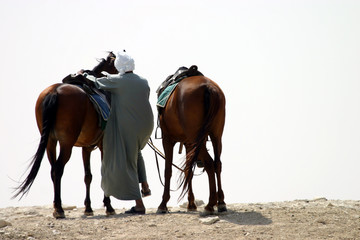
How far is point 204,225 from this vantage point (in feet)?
28.2

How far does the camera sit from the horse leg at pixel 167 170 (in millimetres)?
9875

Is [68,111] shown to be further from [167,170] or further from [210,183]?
[210,183]

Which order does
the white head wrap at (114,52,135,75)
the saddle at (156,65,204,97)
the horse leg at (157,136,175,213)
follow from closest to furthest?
1. the horse leg at (157,136,175,213)
2. the white head wrap at (114,52,135,75)
3. the saddle at (156,65,204,97)

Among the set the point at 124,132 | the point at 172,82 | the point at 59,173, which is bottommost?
the point at 59,173

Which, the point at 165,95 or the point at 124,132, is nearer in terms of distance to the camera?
the point at 124,132

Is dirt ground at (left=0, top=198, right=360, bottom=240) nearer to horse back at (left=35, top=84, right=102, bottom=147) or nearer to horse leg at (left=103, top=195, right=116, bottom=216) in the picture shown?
horse leg at (left=103, top=195, right=116, bottom=216)

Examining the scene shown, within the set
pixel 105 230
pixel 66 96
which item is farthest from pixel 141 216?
pixel 66 96

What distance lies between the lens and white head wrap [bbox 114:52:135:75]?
10.1m

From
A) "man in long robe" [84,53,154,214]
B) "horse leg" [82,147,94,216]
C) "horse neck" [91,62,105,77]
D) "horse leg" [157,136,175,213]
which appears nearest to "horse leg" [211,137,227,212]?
"horse leg" [157,136,175,213]

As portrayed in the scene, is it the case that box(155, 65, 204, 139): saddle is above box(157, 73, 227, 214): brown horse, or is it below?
above

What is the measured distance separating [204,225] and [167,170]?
1643 millimetres

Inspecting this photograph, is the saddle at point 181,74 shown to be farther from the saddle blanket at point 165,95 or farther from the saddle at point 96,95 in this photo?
the saddle at point 96,95

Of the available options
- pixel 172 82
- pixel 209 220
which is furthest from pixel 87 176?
pixel 209 220

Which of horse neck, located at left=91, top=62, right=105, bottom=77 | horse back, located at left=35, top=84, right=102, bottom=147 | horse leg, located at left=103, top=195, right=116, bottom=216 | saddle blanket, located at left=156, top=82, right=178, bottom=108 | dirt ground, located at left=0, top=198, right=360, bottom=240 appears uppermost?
A: horse neck, located at left=91, top=62, right=105, bottom=77
